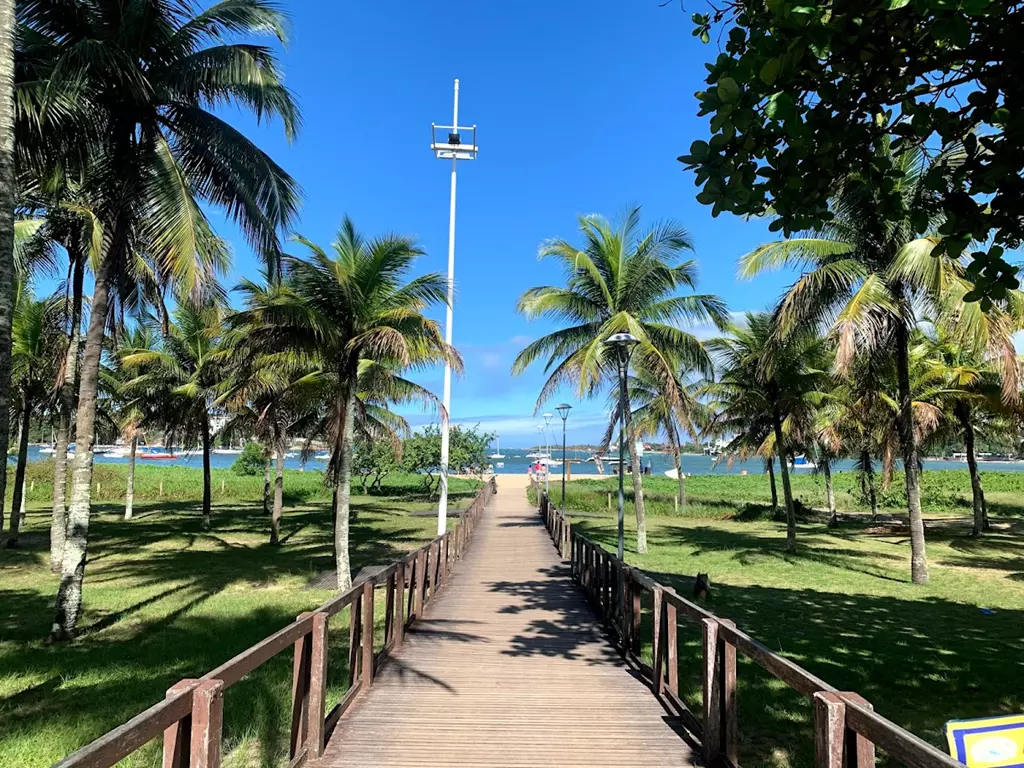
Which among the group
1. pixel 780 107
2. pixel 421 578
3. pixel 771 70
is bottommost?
pixel 421 578

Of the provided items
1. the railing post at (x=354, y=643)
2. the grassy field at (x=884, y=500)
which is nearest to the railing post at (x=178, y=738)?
the railing post at (x=354, y=643)

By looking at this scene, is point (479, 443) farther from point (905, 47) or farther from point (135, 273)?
point (905, 47)

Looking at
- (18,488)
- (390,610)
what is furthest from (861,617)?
(18,488)

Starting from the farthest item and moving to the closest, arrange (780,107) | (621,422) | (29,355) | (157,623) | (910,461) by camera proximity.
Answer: (29,355)
(910,461)
(621,422)
(157,623)
(780,107)

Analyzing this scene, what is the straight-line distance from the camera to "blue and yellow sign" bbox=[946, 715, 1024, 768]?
251 centimetres

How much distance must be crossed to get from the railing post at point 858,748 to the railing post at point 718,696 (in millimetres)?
1129

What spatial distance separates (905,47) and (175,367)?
21191 mm

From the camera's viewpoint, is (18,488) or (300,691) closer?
(300,691)

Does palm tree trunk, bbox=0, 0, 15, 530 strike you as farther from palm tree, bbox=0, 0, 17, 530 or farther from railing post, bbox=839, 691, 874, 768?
railing post, bbox=839, 691, 874, 768

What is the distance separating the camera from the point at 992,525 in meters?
22.7

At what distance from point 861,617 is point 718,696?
6.70 meters

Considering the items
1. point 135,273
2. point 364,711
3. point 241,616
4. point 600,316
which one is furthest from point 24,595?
point 600,316

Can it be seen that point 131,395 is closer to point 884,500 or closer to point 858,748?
point 858,748

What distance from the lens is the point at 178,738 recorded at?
2514 mm
